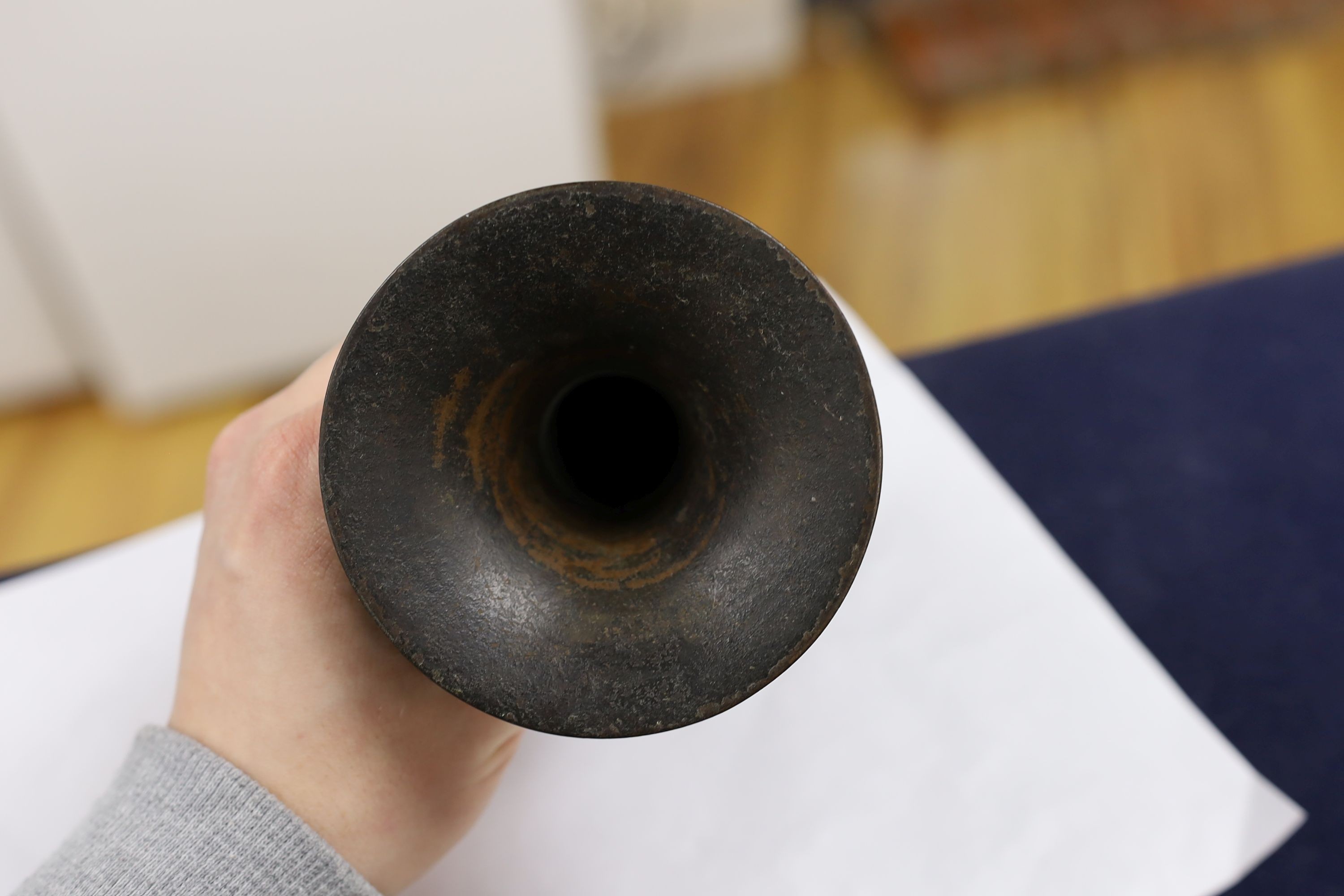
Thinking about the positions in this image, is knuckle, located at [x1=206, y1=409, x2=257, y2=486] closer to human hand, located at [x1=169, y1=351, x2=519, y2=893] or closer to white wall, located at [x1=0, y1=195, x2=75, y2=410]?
human hand, located at [x1=169, y1=351, x2=519, y2=893]

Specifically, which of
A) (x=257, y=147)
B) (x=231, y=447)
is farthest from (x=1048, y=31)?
(x=231, y=447)

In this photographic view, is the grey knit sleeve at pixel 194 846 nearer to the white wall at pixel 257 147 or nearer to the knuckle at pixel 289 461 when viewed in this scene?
the knuckle at pixel 289 461

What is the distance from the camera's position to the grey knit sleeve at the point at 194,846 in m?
0.47

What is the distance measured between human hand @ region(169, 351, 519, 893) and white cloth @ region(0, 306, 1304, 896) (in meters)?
0.14

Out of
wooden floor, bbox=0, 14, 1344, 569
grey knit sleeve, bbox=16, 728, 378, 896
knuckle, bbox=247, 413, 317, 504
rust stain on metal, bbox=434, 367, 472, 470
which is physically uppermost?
rust stain on metal, bbox=434, 367, 472, 470

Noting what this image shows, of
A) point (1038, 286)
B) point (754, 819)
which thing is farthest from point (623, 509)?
point (1038, 286)

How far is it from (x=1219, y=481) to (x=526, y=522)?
0.58m

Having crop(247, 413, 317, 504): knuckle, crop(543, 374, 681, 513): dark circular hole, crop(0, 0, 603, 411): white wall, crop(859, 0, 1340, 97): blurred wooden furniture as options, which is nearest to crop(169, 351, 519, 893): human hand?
crop(247, 413, 317, 504): knuckle

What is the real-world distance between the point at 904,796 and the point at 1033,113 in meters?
1.69

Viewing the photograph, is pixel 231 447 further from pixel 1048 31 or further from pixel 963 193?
pixel 1048 31

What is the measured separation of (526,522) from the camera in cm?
46

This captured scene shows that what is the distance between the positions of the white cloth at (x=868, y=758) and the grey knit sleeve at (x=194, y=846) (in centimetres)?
15

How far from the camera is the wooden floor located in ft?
5.26

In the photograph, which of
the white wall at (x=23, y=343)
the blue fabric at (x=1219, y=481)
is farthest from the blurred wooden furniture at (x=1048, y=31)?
the white wall at (x=23, y=343)
